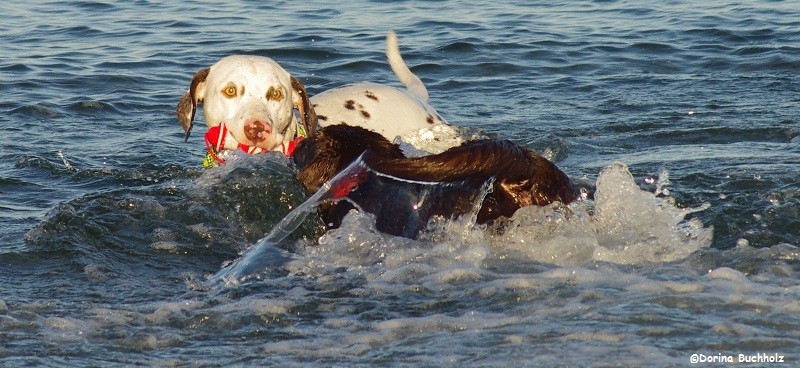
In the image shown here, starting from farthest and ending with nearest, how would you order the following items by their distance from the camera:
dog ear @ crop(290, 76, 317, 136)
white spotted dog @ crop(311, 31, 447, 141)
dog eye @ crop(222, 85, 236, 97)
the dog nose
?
white spotted dog @ crop(311, 31, 447, 141), dog ear @ crop(290, 76, 317, 136), dog eye @ crop(222, 85, 236, 97), the dog nose

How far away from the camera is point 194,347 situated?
4.51 meters

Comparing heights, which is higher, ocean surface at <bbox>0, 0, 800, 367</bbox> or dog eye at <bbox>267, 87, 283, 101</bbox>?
dog eye at <bbox>267, 87, 283, 101</bbox>

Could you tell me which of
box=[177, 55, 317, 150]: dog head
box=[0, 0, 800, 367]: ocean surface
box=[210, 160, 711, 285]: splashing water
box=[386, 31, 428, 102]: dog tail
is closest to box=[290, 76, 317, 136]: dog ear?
box=[177, 55, 317, 150]: dog head

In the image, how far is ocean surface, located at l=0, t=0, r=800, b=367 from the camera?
14.4ft

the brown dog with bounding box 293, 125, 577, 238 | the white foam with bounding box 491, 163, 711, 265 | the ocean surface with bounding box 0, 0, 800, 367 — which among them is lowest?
the ocean surface with bounding box 0, 0, 800, 367

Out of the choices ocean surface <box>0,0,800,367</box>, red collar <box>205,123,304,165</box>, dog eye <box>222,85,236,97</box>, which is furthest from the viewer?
dog eye <box>222,85,236,97</box>

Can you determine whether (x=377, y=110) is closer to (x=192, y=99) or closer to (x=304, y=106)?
(x=304, y=106)

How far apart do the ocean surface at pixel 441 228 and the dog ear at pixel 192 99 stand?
42 centimetres

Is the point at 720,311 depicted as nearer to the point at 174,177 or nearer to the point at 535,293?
the point at 535,293

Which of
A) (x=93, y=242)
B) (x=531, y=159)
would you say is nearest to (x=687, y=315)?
(x=531, y=159)

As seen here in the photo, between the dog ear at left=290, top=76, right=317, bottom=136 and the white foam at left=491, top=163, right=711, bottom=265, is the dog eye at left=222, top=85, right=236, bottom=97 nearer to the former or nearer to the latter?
the dog ear at left=290, top=76, right=317, bottom=136

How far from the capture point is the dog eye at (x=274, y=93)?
7711mm

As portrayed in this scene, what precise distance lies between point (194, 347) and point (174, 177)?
395cm

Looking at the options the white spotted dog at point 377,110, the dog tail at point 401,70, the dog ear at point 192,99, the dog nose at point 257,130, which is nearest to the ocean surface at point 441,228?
the dog nose at point 257,130
